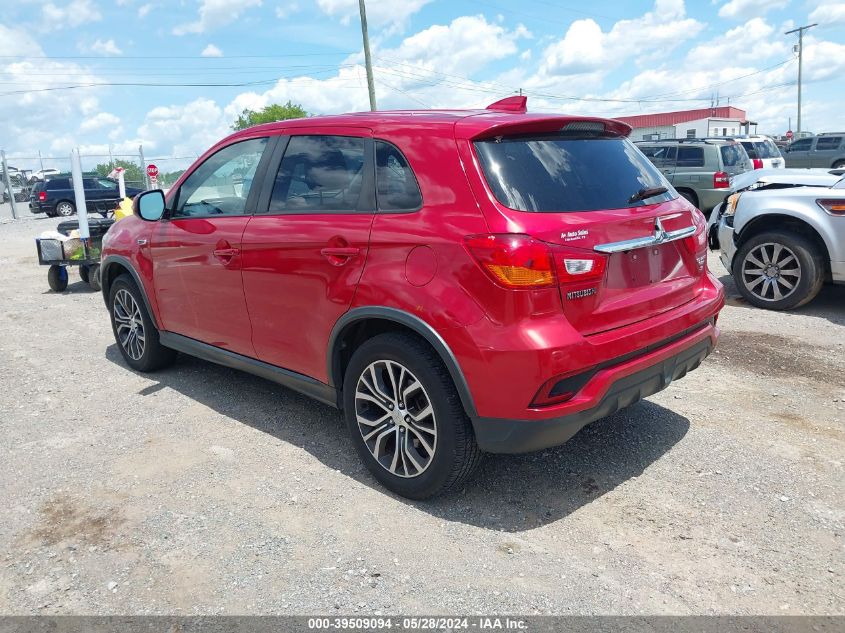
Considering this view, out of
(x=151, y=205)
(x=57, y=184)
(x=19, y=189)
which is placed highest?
(x=19, y=189)

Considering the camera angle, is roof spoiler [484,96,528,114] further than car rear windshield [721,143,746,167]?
No

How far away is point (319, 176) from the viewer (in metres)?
3.60

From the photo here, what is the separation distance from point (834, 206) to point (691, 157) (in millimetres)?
7902

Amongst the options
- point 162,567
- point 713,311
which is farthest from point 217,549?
point 713,311

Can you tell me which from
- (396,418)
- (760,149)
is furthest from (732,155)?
(396,418)

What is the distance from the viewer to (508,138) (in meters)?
3.04

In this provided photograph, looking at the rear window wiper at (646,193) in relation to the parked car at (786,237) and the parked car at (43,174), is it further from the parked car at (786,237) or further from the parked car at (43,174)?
the parked car at (43,174)

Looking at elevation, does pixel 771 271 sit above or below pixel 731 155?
below

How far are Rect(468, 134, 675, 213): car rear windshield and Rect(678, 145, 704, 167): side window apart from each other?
1122cm

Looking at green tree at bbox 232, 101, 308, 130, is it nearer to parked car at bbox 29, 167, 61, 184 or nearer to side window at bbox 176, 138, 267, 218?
parked car at bbox 29, 167, 61, 184

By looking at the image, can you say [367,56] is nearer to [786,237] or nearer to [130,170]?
[130,170]

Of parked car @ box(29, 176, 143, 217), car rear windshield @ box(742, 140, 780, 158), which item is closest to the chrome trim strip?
car rear windshield @ box(742, 140, 780, 158)

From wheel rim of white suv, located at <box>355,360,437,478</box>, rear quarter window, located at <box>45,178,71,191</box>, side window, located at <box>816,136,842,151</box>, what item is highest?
rear quarter window, located at <box>45,178,71,191</box>

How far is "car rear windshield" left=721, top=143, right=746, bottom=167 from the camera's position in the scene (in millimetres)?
13398
